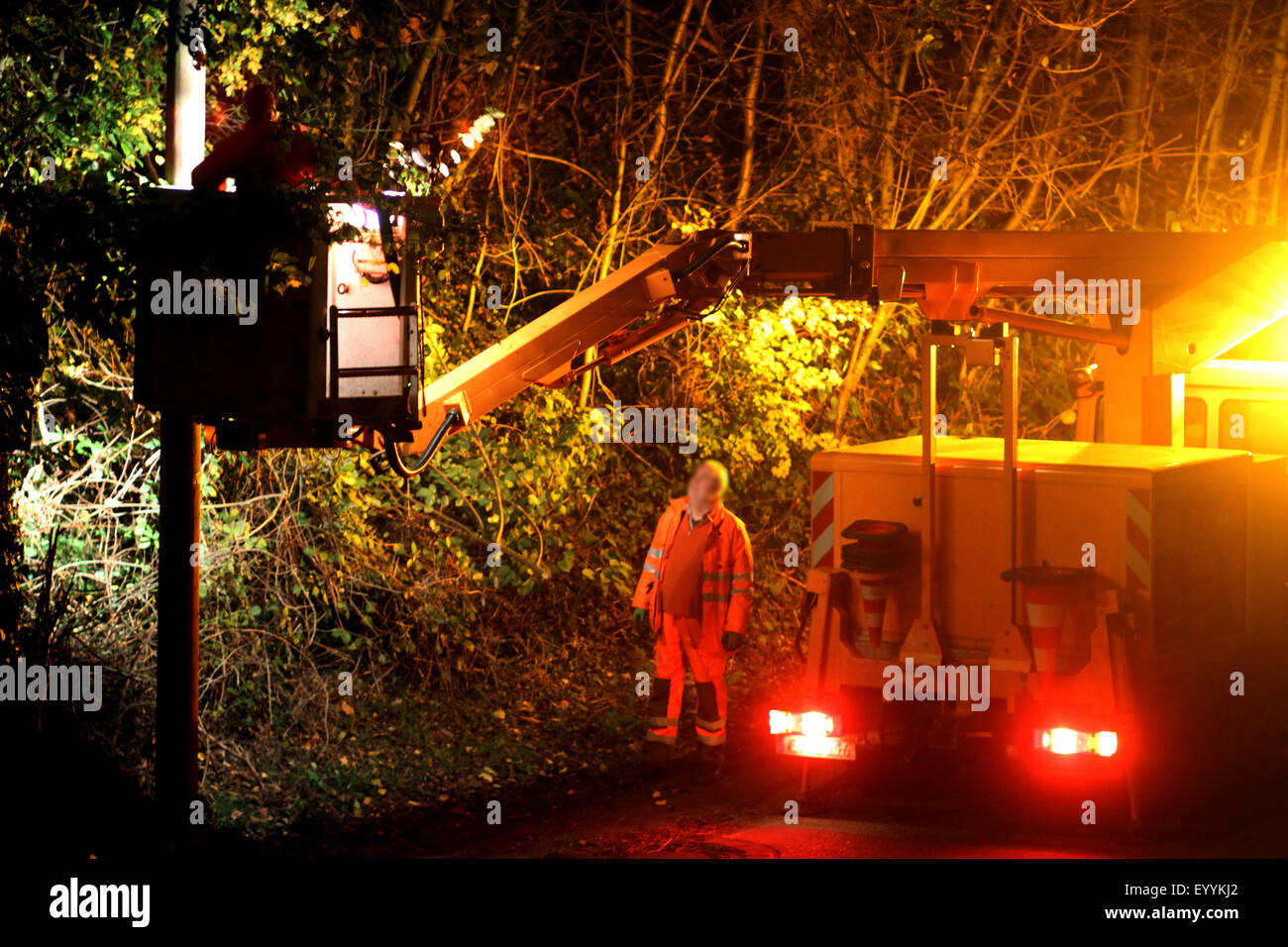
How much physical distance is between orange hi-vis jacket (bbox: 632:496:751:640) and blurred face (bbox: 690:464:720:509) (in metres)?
0.06

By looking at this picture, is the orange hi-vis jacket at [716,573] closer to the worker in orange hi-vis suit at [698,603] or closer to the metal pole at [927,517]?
the worker in orange hi-vis suit at [698,603]

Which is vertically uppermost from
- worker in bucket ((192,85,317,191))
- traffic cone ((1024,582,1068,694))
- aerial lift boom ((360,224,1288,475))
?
worker in bucket ((192,85,317,191))

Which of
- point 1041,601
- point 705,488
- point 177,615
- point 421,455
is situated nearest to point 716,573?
point 705,488

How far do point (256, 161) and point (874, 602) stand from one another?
3.45m

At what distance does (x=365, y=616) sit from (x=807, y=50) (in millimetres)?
5901

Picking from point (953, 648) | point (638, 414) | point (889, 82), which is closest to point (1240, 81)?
point (889, 82)

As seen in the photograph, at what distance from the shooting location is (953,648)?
22.7 feet

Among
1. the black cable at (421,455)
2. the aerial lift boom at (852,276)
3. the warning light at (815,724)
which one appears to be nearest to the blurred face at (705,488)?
the aerial lift boom at (852,276)

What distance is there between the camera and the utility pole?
5.97 meters

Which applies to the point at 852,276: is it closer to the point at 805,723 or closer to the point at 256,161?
the point at 805,723

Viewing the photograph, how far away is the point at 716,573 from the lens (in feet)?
28.3

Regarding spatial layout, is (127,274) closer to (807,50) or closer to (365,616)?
(365,616)

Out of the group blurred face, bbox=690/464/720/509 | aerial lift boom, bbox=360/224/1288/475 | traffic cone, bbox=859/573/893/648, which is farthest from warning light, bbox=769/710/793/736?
aerial lift boom, bbox=360/224/1288/475

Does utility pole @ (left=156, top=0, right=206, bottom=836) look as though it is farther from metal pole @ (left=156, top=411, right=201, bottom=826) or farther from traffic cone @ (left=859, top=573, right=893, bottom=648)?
traffic cone @ (left=859, top=573, right=893, bottom=648)
